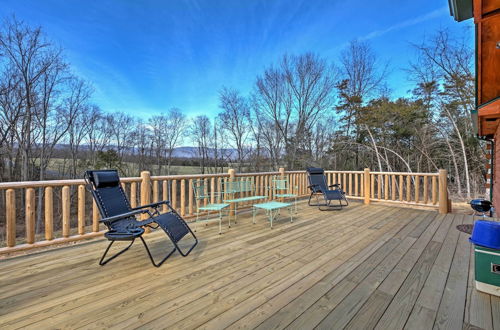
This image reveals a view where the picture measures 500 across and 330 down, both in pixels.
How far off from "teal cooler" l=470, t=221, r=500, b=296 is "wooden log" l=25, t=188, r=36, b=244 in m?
4.72

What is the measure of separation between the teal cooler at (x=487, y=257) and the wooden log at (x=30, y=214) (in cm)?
472

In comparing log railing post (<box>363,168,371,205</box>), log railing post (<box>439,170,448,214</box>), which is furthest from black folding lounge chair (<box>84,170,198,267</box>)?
log railing post (<box>439,170,448,214</box>)

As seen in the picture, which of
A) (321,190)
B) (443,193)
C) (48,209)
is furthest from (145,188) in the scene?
(443,193)

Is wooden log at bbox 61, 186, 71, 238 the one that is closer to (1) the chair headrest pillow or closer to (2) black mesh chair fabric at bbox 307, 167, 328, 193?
(1) the chair headrest pillow

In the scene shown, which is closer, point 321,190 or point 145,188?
point 145,188

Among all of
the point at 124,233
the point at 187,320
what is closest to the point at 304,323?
the point at 187,320

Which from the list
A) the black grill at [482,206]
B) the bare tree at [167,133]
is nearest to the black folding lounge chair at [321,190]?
the black grill at [482,206]

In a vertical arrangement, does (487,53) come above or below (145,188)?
above

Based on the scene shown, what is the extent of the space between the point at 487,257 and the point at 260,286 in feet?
6.41

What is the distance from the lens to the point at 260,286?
2.04 m

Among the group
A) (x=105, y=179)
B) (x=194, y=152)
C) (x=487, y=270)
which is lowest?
(x=487, y=270)

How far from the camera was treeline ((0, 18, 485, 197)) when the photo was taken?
9164 mm

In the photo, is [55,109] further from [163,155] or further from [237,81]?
[237,81]

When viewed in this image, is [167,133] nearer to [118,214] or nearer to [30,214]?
[30,214]
